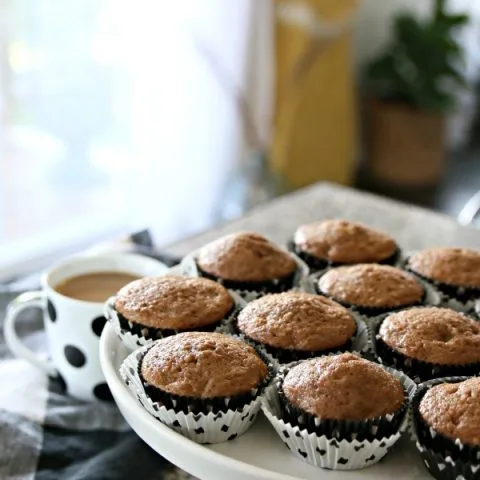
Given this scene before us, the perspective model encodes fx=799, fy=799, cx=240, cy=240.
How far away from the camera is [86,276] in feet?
3.43

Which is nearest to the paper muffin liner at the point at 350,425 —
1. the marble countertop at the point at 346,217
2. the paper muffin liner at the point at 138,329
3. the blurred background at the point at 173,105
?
the paper muffin liner at the point at 138,329

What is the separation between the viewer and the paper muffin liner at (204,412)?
2.40 feet

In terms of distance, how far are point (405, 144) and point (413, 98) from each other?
219mm

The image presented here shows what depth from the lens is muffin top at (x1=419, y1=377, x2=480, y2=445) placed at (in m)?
0.69

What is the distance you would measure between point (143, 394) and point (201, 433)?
0.22ft

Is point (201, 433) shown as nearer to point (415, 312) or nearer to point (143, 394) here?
point (143, 394)

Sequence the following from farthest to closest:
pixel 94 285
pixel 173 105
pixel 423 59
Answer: pixel 423 59
pixel 173 105
pixel 94 285

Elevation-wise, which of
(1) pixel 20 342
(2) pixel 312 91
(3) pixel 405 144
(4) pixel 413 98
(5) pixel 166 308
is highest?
(5) pixel 166 308

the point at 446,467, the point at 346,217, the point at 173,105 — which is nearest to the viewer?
the point at 446,467

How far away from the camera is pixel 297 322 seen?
84cm

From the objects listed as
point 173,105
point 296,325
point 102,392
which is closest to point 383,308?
point 296,325

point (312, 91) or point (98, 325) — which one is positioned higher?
point (98, 325)

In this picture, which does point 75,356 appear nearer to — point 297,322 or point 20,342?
point 20,342

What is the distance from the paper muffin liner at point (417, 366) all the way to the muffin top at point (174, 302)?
6.9 inches
